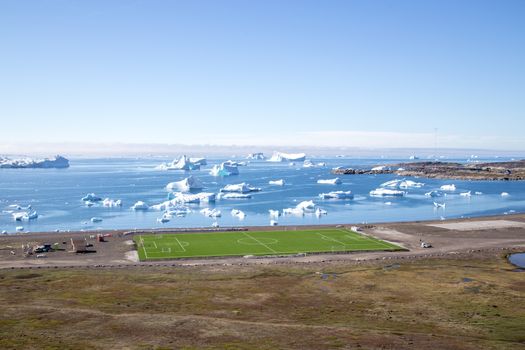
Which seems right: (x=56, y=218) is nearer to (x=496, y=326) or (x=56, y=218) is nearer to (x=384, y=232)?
(x=384, y=232)

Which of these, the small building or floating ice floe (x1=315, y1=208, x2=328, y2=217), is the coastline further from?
floating ice floe (x1=315, y1=208, x2=328, y2=217)

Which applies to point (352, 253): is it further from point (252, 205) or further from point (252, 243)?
point (252, 205)

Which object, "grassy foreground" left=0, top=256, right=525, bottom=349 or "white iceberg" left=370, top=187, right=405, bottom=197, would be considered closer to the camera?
"grassy foreground" left=0, top=256, right=525, bottom=349

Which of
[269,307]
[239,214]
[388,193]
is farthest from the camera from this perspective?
[388,193]

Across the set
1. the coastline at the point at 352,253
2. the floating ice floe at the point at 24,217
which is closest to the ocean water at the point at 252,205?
the floating ice floe at the point at 24,217

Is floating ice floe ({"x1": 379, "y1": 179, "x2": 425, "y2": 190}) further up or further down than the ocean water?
further up

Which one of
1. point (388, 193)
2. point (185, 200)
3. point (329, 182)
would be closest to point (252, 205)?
point (185, 200)

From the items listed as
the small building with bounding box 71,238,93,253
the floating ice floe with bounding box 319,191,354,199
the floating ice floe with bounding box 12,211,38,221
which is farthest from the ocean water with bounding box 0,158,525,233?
the small building with bounding box 71,238,93,253
